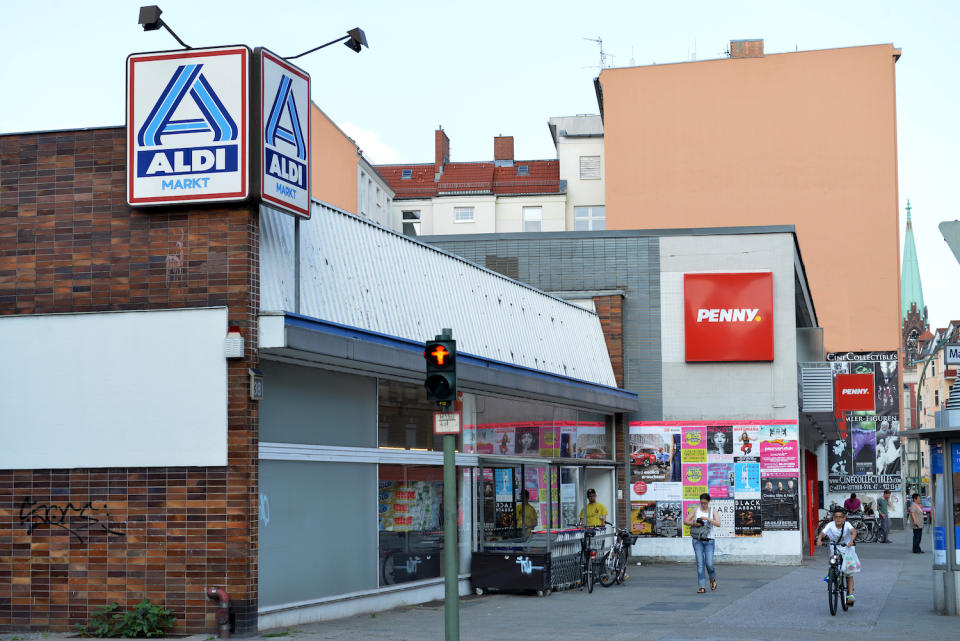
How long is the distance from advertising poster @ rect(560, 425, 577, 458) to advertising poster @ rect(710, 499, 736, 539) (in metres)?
3.68

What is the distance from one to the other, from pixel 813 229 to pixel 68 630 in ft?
150

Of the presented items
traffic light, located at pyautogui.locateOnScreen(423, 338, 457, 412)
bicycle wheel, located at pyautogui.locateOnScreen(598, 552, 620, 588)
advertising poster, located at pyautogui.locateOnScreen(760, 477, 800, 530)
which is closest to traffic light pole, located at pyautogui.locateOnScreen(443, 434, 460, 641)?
traffic light, located at pyautogui.locateOnScreen(423, 338, 457, 412)

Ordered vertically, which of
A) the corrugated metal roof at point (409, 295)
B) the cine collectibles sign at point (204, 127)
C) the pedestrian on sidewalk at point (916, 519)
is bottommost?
the pedestrian on sidewalk at point (916, 519)

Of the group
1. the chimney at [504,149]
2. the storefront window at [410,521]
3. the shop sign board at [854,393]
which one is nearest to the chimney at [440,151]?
the chimney at [504,149]

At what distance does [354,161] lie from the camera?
191 ft

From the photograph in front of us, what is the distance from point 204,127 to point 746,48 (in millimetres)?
47725

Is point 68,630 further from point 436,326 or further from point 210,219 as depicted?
point 436,326

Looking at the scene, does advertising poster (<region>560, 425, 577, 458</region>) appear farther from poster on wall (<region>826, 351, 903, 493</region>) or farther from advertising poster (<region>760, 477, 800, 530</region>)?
poster on wall (<region>826, 351, 903, 493</region>)

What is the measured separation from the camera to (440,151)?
8244cm

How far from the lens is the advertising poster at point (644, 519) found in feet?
89.3

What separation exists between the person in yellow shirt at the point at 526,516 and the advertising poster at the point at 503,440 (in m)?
0.82

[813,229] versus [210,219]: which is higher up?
[813,229]

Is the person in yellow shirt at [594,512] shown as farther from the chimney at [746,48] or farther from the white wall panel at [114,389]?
the chimney at [746,48]

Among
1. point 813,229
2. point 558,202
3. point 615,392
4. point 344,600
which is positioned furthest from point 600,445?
point 558,202
